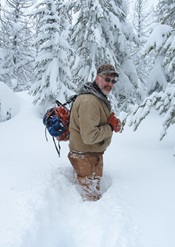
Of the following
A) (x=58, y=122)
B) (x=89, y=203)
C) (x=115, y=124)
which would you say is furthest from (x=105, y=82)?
(x=89, y=203)

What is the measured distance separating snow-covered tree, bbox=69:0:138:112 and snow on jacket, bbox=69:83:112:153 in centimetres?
908

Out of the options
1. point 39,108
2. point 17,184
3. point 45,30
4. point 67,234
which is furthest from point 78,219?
point 45,30

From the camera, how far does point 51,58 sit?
1322 cm

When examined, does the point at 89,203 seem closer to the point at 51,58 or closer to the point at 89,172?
the point at 89,172

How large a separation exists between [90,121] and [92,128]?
11 centimetres

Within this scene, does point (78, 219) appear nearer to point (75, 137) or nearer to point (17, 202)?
point (17, 202)

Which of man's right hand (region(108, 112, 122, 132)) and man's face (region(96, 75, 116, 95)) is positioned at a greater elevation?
man's face (region(96, 75, 116, 95))

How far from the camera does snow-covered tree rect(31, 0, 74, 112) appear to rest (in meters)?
13.0

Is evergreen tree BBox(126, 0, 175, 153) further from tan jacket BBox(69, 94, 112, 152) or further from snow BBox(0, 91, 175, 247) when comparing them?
tan jacket BBox(69, 94, 112, 152)

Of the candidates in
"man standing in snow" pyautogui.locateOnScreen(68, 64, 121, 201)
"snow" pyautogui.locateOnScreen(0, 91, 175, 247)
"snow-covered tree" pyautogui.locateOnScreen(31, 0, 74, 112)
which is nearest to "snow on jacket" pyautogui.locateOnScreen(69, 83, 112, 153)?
"man standing in snow" pyautogui.locateOnScreen(68, 64, 121, 201)

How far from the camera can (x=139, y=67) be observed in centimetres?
2667

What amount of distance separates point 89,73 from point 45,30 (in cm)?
288

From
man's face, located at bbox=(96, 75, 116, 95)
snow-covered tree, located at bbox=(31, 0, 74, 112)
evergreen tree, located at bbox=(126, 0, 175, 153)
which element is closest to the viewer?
man's face, located at bbox=(96, 75, 116, 95)

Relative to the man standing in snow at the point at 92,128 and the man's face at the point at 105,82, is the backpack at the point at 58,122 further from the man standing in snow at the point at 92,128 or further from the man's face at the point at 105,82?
the man's face at the point at 105,82
